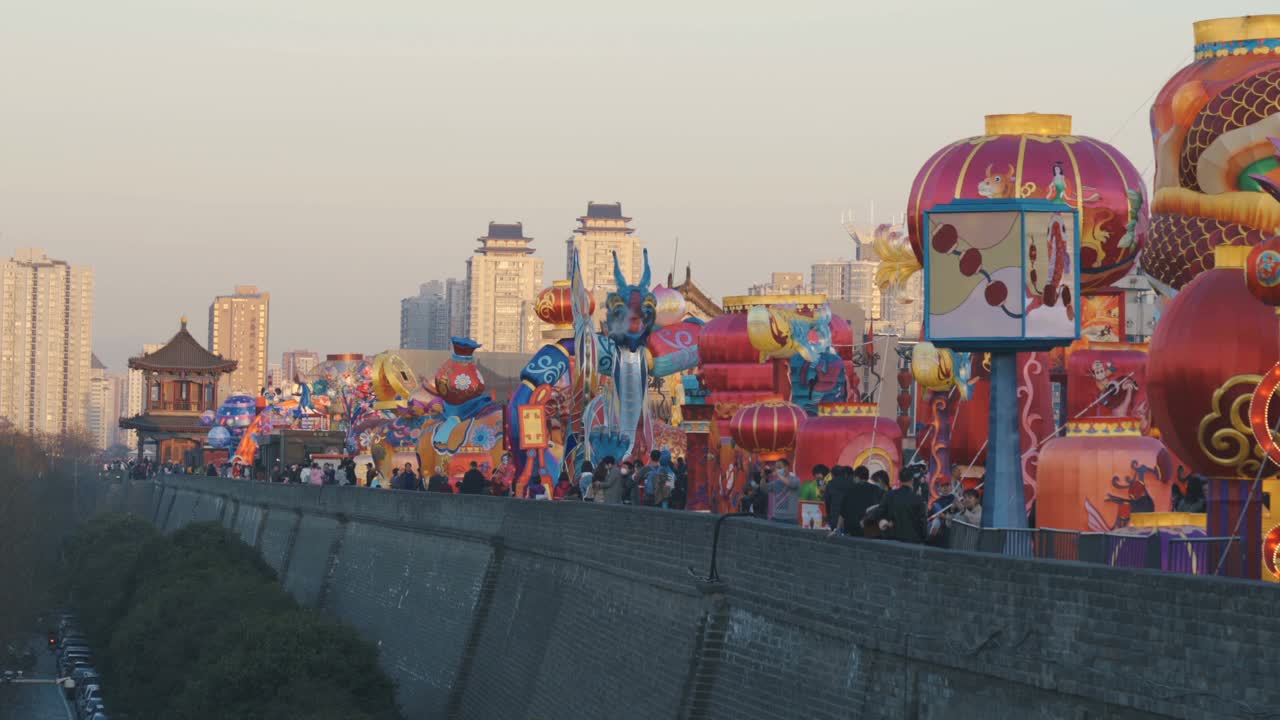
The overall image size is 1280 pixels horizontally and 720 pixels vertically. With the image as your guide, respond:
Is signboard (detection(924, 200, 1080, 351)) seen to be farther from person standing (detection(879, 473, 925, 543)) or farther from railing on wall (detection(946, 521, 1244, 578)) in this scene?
person standing (detection(879, 473, 925, 543))

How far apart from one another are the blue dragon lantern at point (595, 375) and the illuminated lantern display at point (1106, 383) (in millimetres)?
11600

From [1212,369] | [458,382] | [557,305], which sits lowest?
[1212,369]

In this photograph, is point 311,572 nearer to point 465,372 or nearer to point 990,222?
point 465,372

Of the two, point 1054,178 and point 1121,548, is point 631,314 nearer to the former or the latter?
point 1054,178

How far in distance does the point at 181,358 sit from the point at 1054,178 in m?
104

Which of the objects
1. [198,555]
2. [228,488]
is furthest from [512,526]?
[228,488]

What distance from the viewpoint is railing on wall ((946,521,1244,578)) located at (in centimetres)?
1407

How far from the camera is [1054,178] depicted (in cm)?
2416

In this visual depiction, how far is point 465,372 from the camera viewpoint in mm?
46469

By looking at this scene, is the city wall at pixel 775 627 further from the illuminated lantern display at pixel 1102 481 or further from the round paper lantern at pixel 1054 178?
the round paper lantern at pixel 1054 178

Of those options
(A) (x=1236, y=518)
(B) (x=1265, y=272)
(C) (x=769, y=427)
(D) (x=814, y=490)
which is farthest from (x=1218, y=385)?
(C) (x=769, y=427)

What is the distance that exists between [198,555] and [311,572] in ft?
24.5

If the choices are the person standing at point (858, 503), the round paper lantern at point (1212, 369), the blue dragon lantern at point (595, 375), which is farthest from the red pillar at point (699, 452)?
the round paper lantern at point (1212, 369)

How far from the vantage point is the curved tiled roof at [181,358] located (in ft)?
401
